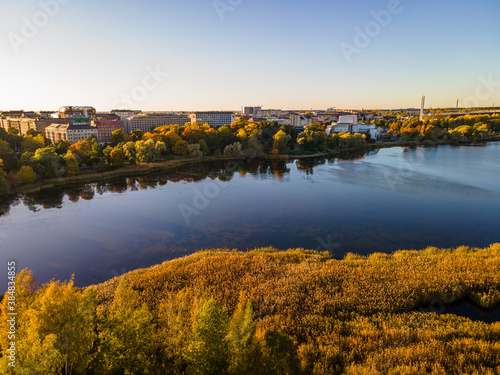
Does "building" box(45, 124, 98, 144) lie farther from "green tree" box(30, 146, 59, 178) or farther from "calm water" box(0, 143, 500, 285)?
"calm water" box(0, 143, 500, 285)

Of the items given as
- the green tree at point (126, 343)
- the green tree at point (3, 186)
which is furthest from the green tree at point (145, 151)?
the green tree at point (126, 343)

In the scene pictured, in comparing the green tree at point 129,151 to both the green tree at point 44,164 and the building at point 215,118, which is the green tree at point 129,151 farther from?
the building at point 215,118

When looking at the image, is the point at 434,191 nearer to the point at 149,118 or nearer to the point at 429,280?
the point at 429,280

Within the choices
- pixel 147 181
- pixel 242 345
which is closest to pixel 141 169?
pixel 147 181

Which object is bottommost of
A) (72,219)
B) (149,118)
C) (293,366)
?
(72,219)

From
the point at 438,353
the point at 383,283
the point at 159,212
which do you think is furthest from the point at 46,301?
the point at 159,212

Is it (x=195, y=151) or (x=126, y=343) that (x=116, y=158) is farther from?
(x=126, y=343)

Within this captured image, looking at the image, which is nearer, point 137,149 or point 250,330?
point 250,330
